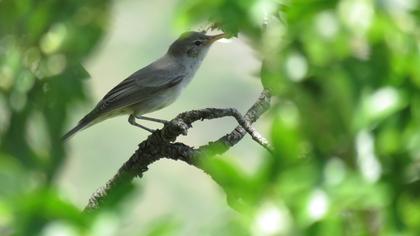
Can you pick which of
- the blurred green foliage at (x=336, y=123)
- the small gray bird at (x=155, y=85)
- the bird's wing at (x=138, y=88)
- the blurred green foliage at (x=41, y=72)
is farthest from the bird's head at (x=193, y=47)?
the blurred green foliage at (x=336, y=123)

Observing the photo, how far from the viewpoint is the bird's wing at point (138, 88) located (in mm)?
7694

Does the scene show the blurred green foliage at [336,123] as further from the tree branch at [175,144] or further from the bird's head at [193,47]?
the bird's head at [193,47]

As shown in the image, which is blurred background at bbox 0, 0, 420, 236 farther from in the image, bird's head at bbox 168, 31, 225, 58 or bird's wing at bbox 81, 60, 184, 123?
bird's head at bbox 168, 31, 225, 58

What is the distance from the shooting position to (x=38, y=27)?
1.28m

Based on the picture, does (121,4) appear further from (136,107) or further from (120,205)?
(136,107)

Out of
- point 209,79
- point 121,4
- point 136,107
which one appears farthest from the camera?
point 209,79

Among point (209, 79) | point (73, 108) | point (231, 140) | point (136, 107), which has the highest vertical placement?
point (209, 79)

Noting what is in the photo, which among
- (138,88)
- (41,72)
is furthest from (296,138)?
(138,88)

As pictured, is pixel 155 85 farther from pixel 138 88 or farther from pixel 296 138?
pixel 296 138

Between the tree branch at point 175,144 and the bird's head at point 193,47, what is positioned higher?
the bird's head at point 193,47

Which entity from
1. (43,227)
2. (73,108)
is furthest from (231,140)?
(43,227)

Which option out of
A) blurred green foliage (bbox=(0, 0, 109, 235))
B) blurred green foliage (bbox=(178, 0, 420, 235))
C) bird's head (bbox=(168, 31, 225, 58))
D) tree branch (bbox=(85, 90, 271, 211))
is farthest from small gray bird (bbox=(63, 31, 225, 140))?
blurred green foliage (bbox=(178, 0, 420, 235))

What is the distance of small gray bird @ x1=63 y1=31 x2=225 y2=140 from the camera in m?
7.71

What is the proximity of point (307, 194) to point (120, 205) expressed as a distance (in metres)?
0.21
